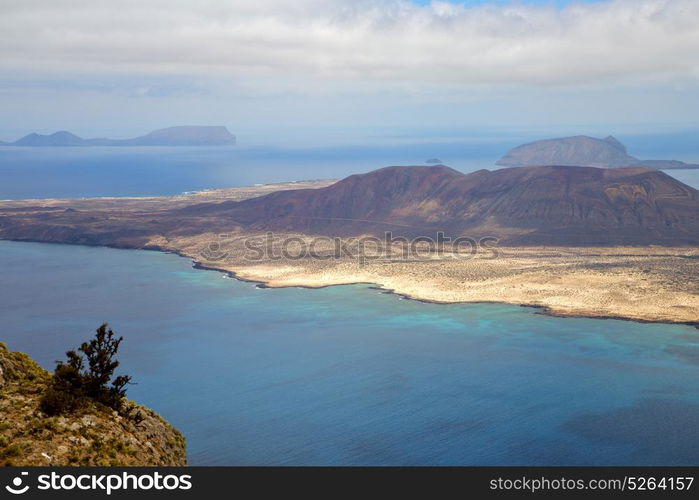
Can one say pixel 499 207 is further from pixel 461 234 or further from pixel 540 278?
pixel 540 278

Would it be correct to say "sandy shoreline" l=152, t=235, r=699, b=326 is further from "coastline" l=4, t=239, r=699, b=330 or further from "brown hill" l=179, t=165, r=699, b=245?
"brown hill" l=179, t=165, r=699, b=245

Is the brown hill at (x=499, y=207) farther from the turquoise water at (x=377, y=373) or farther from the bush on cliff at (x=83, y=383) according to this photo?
the bush on cliff at (x=83, y=383)

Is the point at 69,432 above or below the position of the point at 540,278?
above

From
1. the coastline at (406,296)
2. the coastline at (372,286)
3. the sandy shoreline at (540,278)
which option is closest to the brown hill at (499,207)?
the sandy shoreline at (540,278)

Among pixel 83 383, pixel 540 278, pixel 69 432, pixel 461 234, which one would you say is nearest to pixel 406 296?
pixel 540 278

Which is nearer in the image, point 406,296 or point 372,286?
point 406,296

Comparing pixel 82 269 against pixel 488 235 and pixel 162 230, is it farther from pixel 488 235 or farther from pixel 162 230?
pixel 488 235

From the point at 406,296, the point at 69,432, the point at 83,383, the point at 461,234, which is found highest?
the point at 461,234
